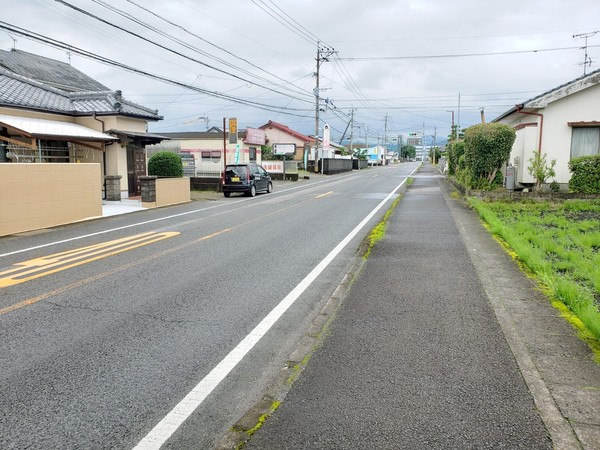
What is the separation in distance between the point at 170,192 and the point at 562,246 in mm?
15259

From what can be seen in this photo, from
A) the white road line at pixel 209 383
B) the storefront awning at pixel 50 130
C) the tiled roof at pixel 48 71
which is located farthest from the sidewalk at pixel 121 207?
the white road line at pixel 209 383

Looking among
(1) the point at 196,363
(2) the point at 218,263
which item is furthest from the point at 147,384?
(2) the point at 218,263

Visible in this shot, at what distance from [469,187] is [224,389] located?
59.3 feet

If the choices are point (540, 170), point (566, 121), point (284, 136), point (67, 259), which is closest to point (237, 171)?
point (540, 170)

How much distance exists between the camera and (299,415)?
3.23 metres

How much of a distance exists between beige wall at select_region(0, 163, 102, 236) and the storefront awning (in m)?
2.85

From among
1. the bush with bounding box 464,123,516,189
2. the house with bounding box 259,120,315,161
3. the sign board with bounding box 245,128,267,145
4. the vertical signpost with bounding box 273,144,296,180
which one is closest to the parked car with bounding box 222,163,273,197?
the bush with bounding box 464,123,516,189

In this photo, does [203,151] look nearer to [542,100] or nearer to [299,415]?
[542,100]

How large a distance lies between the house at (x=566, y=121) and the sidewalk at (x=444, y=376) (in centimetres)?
1411

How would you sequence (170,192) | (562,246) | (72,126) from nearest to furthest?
(562,246) < (170,192) < (72,126)

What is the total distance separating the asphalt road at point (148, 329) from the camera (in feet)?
10.6

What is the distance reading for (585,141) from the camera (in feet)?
60.3

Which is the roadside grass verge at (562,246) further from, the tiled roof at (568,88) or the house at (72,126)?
the house at (72,126)

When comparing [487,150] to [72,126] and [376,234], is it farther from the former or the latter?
[72,126]
